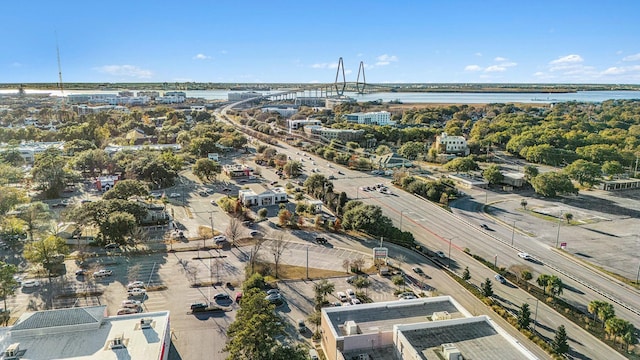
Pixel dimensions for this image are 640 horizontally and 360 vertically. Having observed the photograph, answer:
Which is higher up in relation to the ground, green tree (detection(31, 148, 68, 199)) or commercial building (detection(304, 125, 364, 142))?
commercial building (detection(304, 125, 364, 142))

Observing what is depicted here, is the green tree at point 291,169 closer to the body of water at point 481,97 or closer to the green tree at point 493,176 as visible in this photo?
the green tree at point 493,176

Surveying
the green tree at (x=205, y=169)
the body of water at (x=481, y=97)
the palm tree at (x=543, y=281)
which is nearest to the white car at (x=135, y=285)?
the palm tree at (x=543, y=281)

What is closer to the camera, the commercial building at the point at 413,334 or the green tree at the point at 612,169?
the commercial building at the point at 413,334

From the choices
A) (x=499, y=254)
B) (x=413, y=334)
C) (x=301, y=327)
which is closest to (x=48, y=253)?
(x=301, y=327)

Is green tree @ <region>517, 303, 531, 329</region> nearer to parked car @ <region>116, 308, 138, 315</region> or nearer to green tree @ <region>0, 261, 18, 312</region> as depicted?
parked car @ <region>116, 308, 138, 315</region>

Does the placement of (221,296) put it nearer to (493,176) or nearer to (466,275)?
(466,275)

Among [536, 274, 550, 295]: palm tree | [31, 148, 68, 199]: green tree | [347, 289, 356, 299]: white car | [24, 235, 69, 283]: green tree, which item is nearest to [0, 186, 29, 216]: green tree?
[31, 148, 68, 199]: green tree
